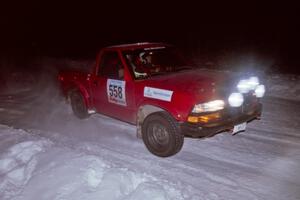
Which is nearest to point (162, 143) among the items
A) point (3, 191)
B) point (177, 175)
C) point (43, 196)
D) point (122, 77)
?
point (177, 175)

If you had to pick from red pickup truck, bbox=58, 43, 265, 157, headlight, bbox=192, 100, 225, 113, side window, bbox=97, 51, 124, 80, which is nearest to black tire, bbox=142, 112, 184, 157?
red pickup truck, bbox=58, 43, 265, 157

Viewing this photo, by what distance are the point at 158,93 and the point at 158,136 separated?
2.25ft

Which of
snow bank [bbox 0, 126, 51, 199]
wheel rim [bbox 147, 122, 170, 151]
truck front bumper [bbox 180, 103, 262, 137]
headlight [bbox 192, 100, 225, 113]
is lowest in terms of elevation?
snow bank [bbox 0, 126, 51, 199]

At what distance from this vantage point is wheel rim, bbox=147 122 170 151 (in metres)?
5.40

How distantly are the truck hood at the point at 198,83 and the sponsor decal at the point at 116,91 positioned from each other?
638mm

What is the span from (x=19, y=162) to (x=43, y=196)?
1.41m

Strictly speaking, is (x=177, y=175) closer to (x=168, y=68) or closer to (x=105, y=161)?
(x=105, y=161)

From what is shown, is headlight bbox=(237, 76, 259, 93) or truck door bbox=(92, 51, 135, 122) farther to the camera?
truck door bbox=(92, 51, 135, 122)

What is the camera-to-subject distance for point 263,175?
4.84 m

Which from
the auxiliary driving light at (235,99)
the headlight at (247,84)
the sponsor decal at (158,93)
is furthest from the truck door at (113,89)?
the headlight at (247,84)

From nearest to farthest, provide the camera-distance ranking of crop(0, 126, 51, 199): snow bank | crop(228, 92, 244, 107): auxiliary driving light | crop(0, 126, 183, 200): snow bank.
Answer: crop(0, 126, 183, 200): snow bank, crop(0, 126, 51, 199): snow bank, crop(228, 92, 244, 107): auxiliary driving light

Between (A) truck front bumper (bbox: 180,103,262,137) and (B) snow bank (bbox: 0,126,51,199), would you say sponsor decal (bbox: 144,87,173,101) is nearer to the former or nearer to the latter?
(A) truck front bumper (bbox: 180,103,262,137)

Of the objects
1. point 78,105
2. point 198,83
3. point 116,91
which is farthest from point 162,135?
point 78,105

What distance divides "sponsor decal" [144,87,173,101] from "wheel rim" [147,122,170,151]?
1.38ft
